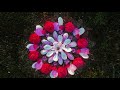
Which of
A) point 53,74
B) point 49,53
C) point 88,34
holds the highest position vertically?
point 88,34

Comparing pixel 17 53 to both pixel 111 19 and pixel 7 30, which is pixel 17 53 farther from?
pixel 111 19

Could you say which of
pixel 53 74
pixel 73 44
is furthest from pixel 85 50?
pixel 53 74

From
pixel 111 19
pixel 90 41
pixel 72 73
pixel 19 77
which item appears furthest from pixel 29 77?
pixel 111 19

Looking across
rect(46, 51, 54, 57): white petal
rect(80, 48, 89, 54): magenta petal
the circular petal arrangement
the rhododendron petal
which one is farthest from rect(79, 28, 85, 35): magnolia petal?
the rhododendron petal

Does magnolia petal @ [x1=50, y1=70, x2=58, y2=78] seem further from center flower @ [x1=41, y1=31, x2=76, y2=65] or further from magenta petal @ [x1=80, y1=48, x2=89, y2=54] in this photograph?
magenta petal @ [x1=80, y1=48, x2=89, y2=54]

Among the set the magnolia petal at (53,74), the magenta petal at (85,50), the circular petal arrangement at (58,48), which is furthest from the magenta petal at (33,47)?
the magenta petal at (85,50)

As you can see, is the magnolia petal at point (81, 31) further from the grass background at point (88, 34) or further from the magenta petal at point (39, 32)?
the magenta petal at point (39, 32)

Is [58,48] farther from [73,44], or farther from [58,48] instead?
[73,44]

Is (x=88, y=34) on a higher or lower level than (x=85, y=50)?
higher
